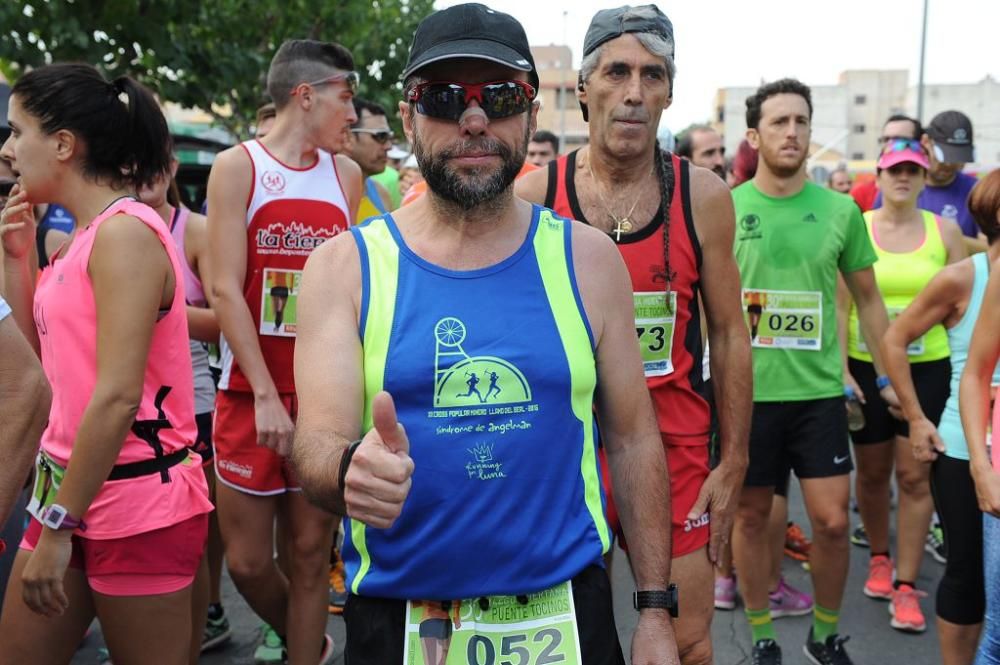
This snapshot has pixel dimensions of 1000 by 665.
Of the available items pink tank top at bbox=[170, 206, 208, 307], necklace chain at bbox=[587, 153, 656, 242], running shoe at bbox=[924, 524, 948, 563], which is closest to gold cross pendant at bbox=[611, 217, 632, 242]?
necklace chain at bbox=[587, 153, 656, 242]

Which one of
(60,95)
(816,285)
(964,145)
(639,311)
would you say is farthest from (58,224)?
(964,145)

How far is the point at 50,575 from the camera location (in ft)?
8.16

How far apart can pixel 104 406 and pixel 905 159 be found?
4.47 meters

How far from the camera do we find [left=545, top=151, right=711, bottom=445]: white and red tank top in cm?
309

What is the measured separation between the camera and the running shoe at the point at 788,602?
16.6 ft

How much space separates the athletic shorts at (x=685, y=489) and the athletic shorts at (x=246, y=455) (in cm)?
135

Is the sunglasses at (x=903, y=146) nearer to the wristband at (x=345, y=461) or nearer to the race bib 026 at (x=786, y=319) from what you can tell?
the race bib 026 at (x=786, y=319)

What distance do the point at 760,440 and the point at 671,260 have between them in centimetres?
160

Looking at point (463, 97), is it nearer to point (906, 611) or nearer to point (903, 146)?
point (906, 611)

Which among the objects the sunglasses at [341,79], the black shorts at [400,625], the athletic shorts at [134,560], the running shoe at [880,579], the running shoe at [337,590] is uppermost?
the sunglasses at [341,79]

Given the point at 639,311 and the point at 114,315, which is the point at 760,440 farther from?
the point at 114,315

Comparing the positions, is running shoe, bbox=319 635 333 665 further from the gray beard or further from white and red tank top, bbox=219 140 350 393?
the gray beard

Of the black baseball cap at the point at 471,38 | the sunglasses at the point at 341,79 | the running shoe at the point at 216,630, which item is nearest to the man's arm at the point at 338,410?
the black baseball cap at the point at 471,38

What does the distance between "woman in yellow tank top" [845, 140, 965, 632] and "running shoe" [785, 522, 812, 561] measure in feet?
1.39
